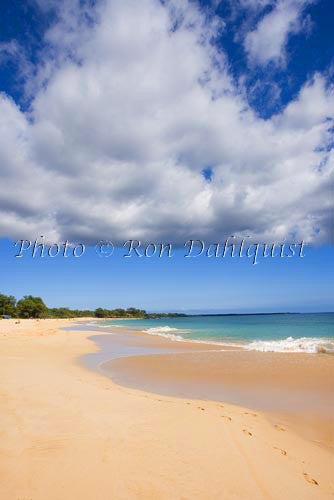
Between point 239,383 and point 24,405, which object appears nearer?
point 24,405

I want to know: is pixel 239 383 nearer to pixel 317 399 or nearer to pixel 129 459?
pixel 317 399

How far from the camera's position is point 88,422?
573cm

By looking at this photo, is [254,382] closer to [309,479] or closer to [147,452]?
[309,479]

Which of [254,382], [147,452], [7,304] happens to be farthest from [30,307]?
[147,452]

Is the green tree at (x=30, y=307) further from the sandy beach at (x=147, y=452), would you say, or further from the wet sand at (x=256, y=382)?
the sandy beach at (x=147, y=452)

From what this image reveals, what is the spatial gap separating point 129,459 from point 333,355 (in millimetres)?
16981

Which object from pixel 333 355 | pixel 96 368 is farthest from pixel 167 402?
pixel 333 355

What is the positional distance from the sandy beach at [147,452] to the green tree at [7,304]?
97701 mm

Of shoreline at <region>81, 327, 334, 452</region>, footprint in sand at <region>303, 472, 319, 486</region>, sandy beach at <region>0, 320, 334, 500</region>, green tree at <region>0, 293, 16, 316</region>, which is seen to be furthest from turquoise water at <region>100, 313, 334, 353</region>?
green tree at <region>0, 293, 16, 316</region>

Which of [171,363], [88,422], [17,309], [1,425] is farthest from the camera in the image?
[17,309]

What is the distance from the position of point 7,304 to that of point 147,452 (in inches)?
4069

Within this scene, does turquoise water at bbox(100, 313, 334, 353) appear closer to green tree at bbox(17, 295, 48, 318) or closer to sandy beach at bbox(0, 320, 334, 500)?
sandy beach at bbox(0, 320, 334, 500)

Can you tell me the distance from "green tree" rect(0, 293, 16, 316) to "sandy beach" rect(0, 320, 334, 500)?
9770 centimetres

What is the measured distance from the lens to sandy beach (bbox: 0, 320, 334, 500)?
145 inches
